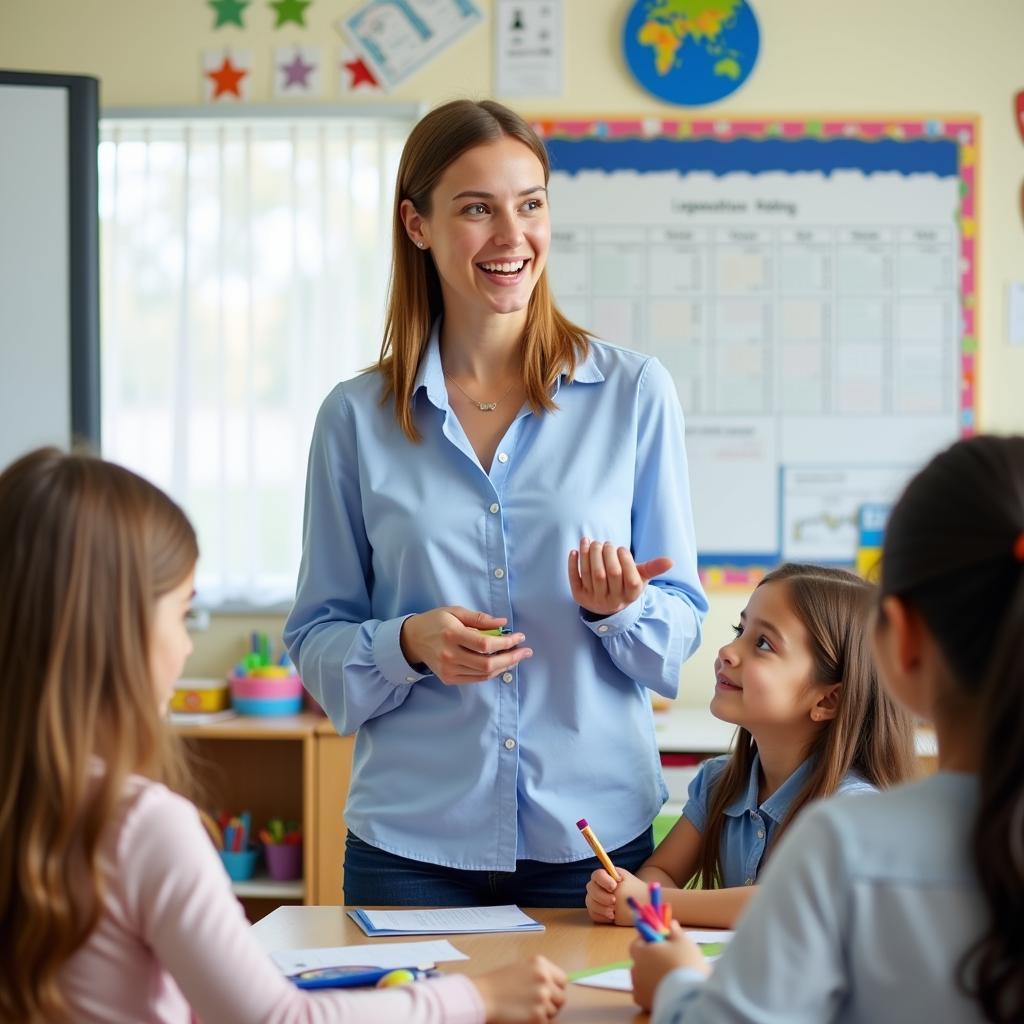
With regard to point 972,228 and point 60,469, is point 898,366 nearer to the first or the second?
point 972,228

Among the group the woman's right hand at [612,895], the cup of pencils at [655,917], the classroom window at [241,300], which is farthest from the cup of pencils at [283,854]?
the cup of pencils at [655,917]

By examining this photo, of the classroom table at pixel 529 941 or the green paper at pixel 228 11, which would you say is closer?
the classroom table at pixel 529 941

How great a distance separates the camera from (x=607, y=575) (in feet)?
4.79

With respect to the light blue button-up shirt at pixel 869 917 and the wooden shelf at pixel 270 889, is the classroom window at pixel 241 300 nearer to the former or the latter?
the wooden shelf at pixel 270 889

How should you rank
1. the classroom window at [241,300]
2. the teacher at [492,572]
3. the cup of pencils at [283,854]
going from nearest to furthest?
the teacher at [492,572]
the cup of pencils at [283,854]
the classroom window at [241,300]

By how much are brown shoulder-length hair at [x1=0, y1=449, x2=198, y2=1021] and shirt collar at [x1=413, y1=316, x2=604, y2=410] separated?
26.6 inches

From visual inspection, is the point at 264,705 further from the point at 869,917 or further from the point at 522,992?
the point at 869,917

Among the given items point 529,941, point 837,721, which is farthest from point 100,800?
point 837,721

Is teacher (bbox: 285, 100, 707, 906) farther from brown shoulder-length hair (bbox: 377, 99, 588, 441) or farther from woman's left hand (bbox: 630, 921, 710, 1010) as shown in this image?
woman's left hand (bbox: 630, 921, 710, 1010)

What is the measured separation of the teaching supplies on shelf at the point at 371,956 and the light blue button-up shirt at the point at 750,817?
470 millimetres

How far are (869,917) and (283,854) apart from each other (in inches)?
105

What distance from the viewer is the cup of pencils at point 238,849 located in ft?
10.9

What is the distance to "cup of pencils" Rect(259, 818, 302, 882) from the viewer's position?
10.9 feet

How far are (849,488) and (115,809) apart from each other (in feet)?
9.21
